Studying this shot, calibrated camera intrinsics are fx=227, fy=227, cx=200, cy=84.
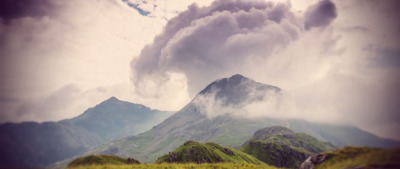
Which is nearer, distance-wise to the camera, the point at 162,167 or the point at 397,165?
the point at 397,165

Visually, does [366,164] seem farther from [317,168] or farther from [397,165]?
[317,168]

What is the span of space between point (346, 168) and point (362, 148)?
4962 mm

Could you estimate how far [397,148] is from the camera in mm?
12148

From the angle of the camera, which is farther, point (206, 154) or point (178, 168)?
point (206, 154)

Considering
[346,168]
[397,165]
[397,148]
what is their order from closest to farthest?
1. [397,165]
2. [397,148]
3. [346,168]

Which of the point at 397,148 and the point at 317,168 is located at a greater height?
the point at 397,148

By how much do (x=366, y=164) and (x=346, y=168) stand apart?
5.81 feet

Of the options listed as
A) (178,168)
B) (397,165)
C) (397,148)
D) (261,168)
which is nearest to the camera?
(397,165)

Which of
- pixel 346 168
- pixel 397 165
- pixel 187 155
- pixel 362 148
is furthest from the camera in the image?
pixel 187 155

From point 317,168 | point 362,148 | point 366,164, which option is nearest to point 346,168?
point 366,164

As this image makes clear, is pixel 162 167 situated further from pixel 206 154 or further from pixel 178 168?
pixel 206 154

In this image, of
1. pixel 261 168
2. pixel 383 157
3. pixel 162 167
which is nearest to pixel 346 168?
pixel 383 157

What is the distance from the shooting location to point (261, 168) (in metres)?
24.0

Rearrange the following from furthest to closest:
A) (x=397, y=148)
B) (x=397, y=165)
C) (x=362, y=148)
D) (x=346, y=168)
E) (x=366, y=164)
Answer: (x=362, y=148) < (x=346, y=168) < (x=366, y=164) < (x=397, y=148) < (x=397, y=165)
